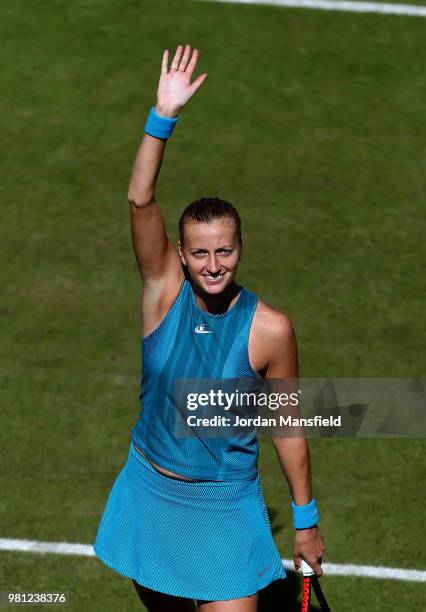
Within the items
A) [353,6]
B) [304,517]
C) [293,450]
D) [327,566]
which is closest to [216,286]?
[293,450]

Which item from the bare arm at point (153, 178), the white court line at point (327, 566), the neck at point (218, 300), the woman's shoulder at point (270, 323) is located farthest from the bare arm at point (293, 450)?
the white court line at point (327, 566)

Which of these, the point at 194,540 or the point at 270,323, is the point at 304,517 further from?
the point at 270,323

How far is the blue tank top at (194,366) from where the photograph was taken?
5.44 meters

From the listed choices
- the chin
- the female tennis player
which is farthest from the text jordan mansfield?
the chin

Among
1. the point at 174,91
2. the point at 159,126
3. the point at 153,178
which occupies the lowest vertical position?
the point at 153,178

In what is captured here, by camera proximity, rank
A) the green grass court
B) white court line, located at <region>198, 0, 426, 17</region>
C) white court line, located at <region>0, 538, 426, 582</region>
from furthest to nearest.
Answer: white court line, located at <region>198, 0, 426, 17</region>
the green grass court
white court line, located at <region>0, 538, 426, 582</region>

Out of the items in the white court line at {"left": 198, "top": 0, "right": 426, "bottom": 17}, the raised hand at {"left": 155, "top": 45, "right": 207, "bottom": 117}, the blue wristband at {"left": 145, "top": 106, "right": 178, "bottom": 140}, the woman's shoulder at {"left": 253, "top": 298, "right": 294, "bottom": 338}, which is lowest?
the white court line at {"left": 198, "top": 0, "right": 426, "bottom": 17}

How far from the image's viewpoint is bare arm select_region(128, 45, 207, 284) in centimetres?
532

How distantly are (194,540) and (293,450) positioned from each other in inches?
24.5

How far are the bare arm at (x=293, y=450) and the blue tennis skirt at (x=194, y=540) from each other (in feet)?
0.56

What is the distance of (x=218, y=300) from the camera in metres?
5.48

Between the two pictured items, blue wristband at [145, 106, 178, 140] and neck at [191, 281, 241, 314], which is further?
neck at [191, 281, 241, 314]

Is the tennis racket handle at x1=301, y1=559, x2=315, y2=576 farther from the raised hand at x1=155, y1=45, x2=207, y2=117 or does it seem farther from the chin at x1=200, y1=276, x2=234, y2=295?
the raised hand at x1=155, y1=45, x2=207, y2=117

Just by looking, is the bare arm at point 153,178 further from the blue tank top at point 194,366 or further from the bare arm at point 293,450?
the bare arm at point 293,450
